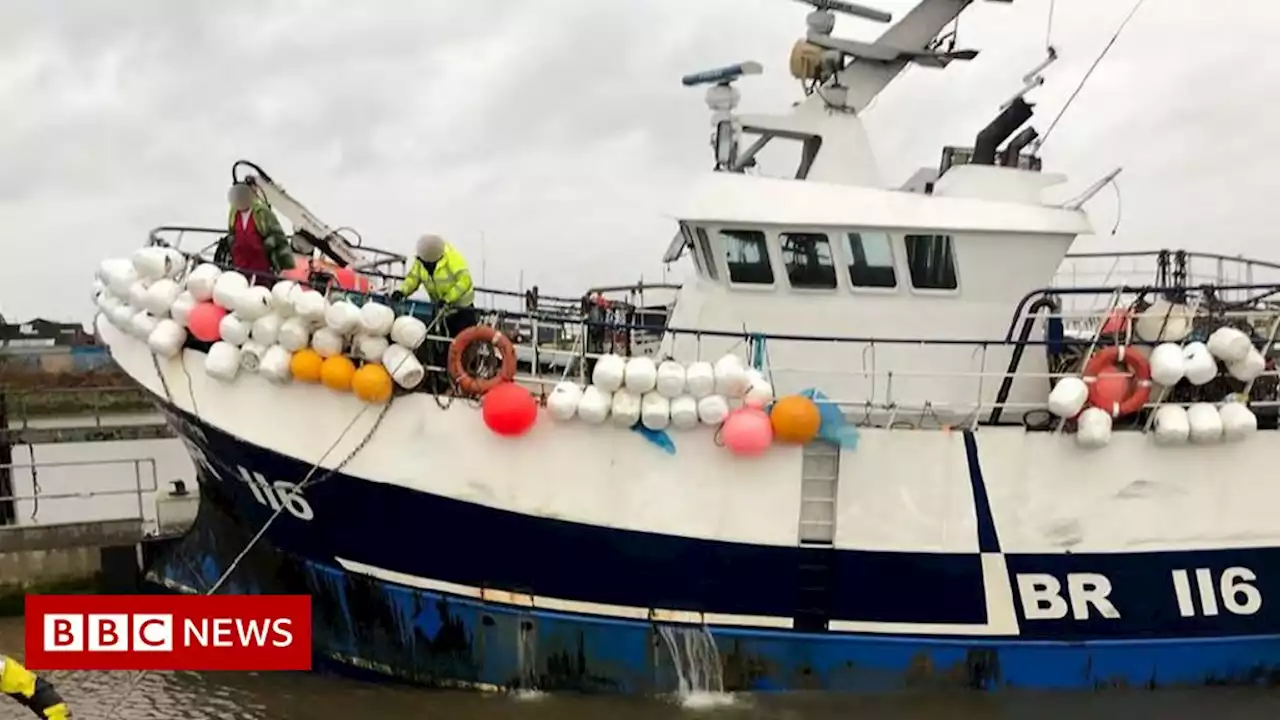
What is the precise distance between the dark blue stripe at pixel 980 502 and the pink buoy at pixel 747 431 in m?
1.36

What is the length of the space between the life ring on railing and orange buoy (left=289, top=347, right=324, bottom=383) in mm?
4930

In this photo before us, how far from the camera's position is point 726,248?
7.61 metres

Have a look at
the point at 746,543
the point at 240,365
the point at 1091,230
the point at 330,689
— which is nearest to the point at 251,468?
the point at 240,365

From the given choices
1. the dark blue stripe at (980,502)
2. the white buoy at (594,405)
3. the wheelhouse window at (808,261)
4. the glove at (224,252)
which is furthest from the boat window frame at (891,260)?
the glove at (224,252)

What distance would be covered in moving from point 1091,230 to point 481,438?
457 centimetres

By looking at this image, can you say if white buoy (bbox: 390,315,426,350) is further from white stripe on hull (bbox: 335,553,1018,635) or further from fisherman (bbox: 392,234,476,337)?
white stripe on hull (bbox: 335,553,1018,635)

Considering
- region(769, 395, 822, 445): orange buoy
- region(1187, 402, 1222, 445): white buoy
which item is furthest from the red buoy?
region(1187, 402, 1222, 445): white buoy

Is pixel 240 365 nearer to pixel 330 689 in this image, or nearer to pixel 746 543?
pixel 330 689

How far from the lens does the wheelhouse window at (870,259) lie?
739 centimetres

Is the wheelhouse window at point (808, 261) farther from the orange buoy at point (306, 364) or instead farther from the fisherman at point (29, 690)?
the fisherman at point (29, 690)

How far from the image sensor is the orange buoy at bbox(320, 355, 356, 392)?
659 centimetres

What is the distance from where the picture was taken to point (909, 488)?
686 centimetres

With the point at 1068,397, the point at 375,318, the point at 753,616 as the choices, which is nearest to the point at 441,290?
the point at 375,318

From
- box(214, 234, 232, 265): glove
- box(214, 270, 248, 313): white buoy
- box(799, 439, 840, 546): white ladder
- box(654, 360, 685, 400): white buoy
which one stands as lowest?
box(799, 439, 840, 546): white ladder
